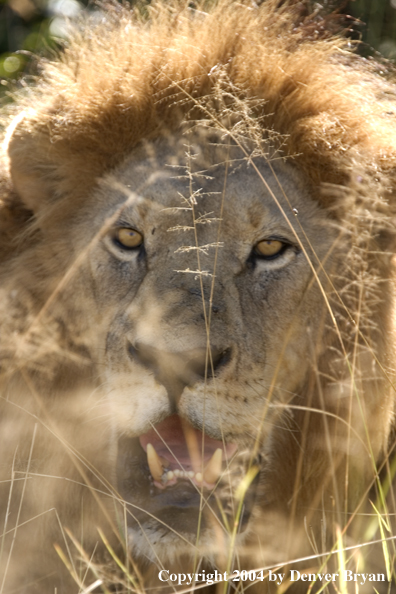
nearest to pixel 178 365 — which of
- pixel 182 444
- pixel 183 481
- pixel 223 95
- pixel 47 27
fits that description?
pixel 182 444

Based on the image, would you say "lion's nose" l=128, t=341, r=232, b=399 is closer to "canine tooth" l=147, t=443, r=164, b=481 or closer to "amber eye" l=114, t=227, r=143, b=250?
"canine tooth" l=147, t=443, r=164, b=481

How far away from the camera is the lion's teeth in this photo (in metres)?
2.55

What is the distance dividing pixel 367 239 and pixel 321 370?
514 millimetres

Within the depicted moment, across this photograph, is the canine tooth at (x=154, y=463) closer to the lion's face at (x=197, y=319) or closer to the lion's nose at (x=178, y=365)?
the lion's face at (x=197, y=319)

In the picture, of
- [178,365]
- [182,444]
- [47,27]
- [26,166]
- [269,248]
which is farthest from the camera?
[47,27]

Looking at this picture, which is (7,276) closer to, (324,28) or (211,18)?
(211,18)

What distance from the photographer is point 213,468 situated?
8.45 ft

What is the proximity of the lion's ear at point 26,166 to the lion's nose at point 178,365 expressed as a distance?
95 centimetres

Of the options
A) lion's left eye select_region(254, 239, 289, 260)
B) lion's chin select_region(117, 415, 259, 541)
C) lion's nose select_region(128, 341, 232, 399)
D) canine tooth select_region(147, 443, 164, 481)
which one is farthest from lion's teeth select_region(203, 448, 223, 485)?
lion's left eye select_region(254, 239, 289, 260)

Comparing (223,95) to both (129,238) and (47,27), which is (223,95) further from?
(47,27)

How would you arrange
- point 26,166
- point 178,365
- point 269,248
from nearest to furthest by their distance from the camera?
point 178,365 < point 269,248 < point 26,166

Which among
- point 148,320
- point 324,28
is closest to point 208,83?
point 324,28

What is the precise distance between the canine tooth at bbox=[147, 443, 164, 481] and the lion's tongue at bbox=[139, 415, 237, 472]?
37mm

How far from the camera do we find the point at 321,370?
2.83 m
